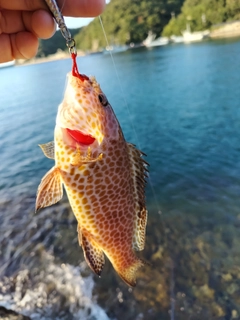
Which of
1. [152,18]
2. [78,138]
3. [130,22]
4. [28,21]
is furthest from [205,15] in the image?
[78,138]

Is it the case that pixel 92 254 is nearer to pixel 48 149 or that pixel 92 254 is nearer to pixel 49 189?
pixel 49 189

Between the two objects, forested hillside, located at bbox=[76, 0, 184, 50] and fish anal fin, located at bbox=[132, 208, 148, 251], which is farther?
forested hillside, located at bbox=[76, 0, 184, 50]

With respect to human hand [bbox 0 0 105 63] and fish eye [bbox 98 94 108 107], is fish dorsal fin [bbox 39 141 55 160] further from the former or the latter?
human hand [bbox 0 0 105 63]

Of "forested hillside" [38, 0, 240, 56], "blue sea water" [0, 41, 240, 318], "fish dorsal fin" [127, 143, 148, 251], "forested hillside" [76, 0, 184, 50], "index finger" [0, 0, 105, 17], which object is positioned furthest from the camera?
"forested hillside" [76, 0, 184, 50]

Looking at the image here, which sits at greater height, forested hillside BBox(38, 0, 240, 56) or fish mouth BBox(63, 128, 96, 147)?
fish mouth BBox(63, 128, 96, 147)

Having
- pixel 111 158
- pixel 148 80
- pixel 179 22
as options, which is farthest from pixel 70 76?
pixel 179 22

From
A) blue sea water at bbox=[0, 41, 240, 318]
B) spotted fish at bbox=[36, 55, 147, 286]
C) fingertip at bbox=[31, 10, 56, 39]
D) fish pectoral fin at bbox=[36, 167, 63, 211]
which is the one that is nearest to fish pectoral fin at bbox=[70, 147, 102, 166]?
spotted fish at bbox=[36, 55, 147, 286]

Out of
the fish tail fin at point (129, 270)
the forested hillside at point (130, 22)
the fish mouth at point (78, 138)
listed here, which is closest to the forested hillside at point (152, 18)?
the forested hillside at point (130, 22)
